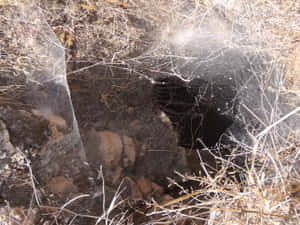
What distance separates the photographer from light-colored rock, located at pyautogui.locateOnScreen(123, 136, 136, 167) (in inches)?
81.7

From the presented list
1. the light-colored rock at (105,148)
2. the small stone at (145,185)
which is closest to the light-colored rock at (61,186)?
the light-colored rock at (105,148)

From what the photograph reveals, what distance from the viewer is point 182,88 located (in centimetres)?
227

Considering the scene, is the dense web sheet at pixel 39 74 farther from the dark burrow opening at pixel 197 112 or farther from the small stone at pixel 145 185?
the dark burrow opening at pixel 197 112

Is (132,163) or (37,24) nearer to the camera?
(37,24)

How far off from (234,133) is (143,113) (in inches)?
32.8

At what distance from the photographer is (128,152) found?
210 centimetres

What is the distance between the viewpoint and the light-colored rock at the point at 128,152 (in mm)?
2076

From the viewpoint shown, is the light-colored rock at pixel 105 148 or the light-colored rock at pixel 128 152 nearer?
the light-colored rock at pixel 105 148

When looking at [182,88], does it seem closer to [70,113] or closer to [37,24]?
[70,113]

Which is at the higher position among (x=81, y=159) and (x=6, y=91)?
(x=6, y=91)

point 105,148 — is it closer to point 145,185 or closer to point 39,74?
point 145,185

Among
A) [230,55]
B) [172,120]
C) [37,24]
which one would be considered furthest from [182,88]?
[37,24]

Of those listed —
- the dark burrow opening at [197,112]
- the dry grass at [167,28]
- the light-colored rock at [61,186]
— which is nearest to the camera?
the light-colored rock at [61,186]

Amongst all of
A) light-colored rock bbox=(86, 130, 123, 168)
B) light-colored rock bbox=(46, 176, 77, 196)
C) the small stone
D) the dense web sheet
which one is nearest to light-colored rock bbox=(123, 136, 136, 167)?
light-colored rock bbox=(86, 130, 123, 168)
